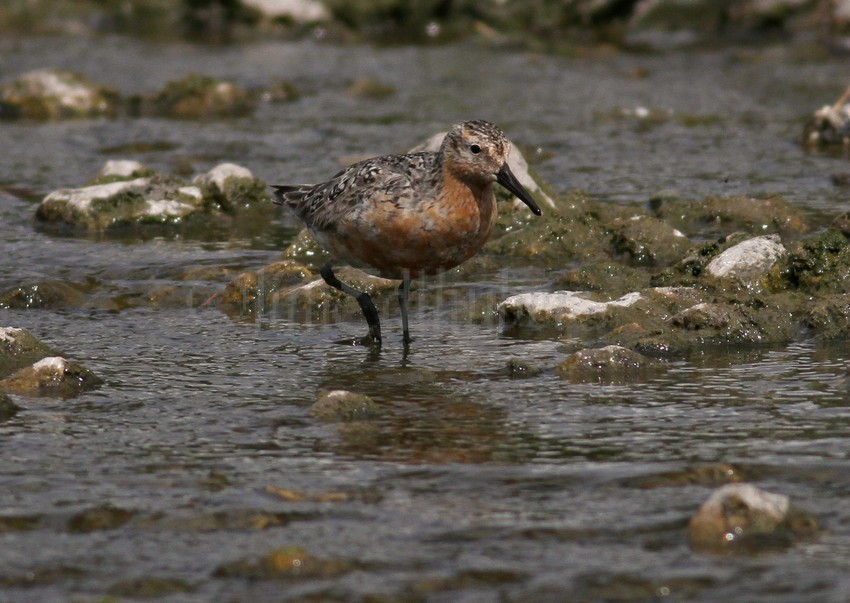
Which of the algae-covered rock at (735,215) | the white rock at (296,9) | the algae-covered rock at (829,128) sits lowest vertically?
the algae-covered rock at (735,215)

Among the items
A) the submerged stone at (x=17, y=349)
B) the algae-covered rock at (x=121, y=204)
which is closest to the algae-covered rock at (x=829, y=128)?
the algae-covered rock at (x=121, y=204)

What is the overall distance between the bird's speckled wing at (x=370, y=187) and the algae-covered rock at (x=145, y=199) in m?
2.76

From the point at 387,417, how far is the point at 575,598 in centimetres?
236

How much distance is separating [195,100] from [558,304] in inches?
390

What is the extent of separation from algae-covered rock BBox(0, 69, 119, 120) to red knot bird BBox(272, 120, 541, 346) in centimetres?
942

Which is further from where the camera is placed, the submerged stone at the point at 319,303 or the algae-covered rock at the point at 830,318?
the submerged stone at the point at 319,303

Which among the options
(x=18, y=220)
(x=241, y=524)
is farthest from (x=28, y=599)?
(x=18, y=220)

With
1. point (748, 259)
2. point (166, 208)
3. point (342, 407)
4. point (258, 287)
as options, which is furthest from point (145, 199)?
point (342, 407)

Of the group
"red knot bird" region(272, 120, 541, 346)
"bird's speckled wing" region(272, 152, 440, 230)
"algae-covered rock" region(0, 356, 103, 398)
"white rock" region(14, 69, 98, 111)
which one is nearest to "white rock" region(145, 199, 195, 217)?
"bird's speckled wing" region(272, 152, 440, 230)

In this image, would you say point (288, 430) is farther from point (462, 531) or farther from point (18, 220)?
point (18, 220)

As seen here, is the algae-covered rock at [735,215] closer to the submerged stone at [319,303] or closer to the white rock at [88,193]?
the submerged stone at [319,303]

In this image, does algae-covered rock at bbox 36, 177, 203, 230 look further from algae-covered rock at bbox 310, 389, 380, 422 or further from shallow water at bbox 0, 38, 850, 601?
algae-covered rock at bbox 310, 389, 380, 422

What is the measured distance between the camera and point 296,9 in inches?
938

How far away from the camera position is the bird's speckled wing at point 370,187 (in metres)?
8.56
